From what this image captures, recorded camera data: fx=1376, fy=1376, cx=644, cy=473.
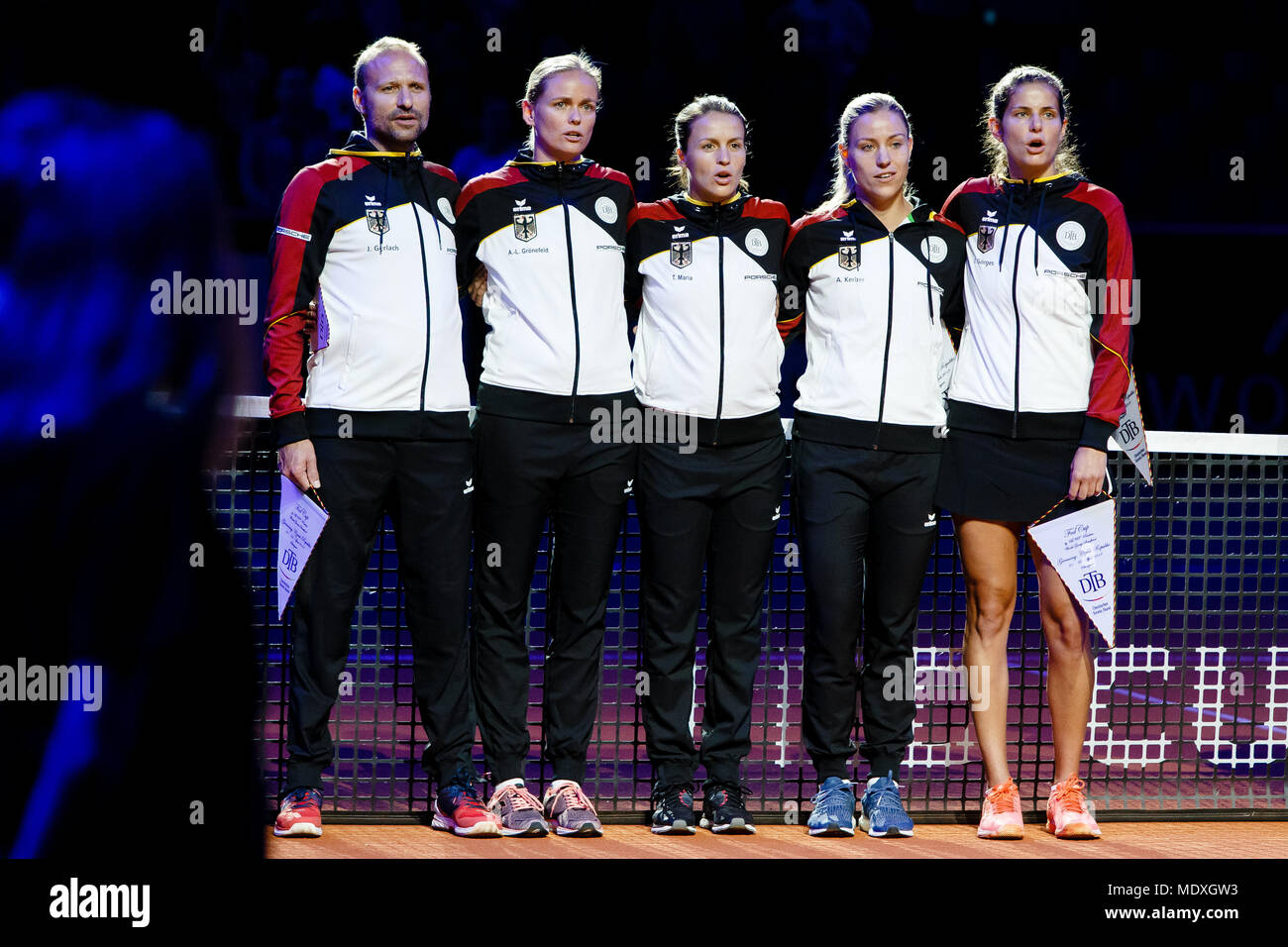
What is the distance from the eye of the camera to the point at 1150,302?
10.2 meters

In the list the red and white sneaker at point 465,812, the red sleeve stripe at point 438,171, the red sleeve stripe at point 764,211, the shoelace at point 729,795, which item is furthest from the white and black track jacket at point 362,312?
the shoelace at point 729,795

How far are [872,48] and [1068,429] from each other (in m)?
6.41

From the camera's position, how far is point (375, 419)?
11.5ft

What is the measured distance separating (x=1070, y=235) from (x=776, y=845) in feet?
5.93

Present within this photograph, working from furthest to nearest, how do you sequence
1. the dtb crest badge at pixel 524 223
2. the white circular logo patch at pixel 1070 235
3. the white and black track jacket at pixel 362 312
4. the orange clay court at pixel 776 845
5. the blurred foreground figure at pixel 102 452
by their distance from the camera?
the white circular logo patch at pixel 1070 235 < the dtb crest badge at pixel 524 223 < the white and black track jacket at pixel 362 312 < the orange clay court at pixel 776 845 < the blurred foreground figure at pixel 102 452

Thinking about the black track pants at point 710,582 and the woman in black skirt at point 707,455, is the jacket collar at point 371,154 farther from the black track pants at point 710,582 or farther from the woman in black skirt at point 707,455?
the black track pants at point 710,582

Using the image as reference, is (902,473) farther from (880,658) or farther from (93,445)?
(93,445)

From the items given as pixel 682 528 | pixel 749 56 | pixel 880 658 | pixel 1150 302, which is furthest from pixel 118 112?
pixel 1150 302

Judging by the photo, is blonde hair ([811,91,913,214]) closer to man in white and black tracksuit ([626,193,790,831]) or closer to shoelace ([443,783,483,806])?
man in white and black tracksuit ([626,193,790,831])

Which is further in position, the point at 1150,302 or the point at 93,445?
the point at 1150,302

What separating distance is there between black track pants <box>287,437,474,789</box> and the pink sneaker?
4.59ft

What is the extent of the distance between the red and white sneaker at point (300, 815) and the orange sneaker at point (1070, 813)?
197cm

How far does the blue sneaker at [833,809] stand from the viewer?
365cm

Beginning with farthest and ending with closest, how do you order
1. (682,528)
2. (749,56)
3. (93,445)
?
(749,56) → (682,528) → (93,445)
